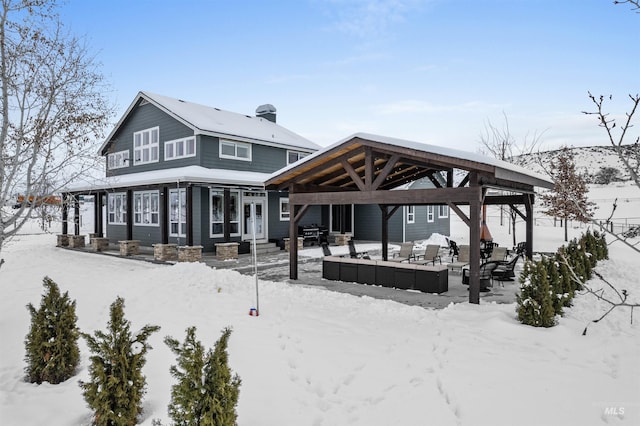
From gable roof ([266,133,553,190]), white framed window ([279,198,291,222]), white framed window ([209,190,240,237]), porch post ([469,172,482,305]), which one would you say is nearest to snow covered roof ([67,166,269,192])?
white framed window ([209,190,240,237])

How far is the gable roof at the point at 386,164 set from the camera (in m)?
7.84

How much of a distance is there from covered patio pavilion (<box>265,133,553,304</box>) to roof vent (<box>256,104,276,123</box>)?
14.3 meters

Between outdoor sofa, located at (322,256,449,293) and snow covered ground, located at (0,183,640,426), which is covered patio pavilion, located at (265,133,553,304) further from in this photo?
snow covered ground, located at (0,183,640,426)

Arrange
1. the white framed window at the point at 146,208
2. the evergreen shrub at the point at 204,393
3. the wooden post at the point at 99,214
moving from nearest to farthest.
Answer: the evergreen shrub at the point at 204,393, the white framed window at the point at 146,208, the wooden post at the point at 99,214

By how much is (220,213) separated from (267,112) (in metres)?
10.6

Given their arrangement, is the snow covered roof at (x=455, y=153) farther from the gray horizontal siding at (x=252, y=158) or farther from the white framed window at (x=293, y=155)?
the white framed window at (x=293, y=155)

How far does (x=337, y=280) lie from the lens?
10758mm

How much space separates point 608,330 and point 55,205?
10.3m

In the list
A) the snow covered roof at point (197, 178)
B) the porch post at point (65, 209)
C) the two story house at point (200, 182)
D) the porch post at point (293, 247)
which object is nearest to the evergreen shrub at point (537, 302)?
the porch post at point (293, 247)

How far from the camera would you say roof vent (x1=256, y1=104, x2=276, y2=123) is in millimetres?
25297

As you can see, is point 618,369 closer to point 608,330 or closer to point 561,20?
point 608,330

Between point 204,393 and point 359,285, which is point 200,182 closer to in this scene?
point 359,285

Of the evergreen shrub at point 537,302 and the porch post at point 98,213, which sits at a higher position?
the porch post at point 98,213

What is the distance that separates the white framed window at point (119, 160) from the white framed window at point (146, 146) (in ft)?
2.97
